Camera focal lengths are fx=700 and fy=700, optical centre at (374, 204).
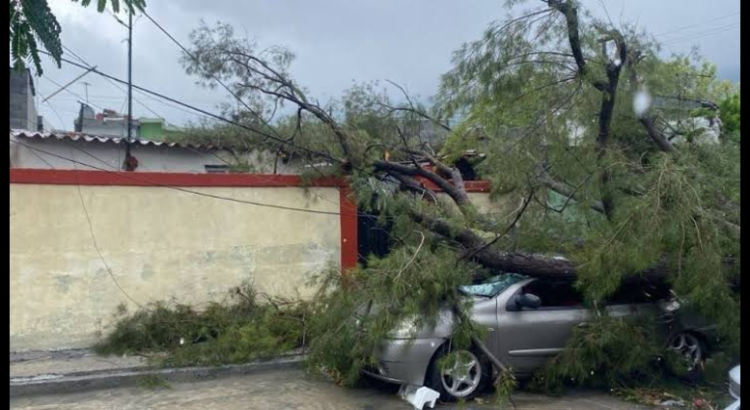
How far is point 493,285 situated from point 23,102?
18.0 ft

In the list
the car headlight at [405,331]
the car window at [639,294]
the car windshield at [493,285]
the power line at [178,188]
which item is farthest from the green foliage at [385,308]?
the power line at [178,188]

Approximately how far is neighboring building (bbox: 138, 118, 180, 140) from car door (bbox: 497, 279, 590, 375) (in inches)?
243

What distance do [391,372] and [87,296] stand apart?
12.2 feet

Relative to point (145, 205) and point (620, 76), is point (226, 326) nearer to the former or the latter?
point (145, 205)

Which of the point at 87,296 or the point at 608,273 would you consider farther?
the point at 87,296

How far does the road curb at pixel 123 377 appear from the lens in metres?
6.61

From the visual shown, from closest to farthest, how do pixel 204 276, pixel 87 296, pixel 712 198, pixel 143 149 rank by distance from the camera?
pixel 712 198
pixel 87 296
pixel 204 276
pixel 143 149

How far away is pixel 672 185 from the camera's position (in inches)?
257

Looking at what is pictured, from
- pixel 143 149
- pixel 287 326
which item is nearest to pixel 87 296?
pixel 287 326

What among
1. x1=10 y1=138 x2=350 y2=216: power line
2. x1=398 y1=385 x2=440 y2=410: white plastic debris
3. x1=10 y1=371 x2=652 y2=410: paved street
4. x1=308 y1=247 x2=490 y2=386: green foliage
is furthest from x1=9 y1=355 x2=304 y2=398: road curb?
x1=10 y1=138 x2=350 y2=216: power line

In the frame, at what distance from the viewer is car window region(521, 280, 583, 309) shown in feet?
23.9

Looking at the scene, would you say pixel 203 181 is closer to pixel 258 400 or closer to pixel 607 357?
pixel 258 400

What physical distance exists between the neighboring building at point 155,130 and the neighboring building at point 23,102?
2.36m

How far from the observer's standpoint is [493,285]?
7406 millimetres
